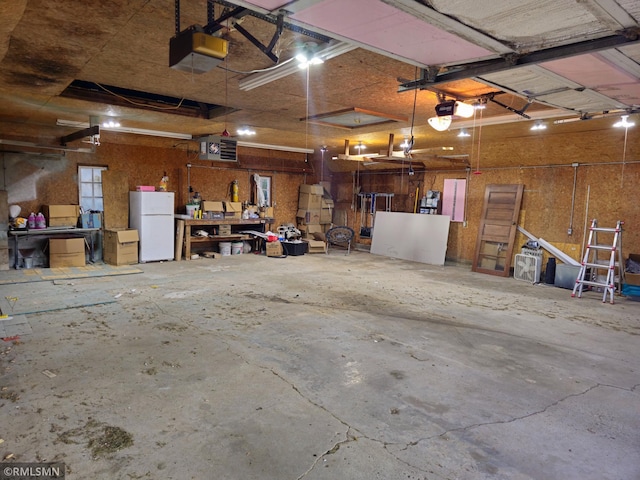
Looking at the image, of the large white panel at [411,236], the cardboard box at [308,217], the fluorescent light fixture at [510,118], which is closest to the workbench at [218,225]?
the cardboard box at [308,217]

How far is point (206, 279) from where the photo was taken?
6.25 meters

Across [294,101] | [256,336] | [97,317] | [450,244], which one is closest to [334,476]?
[256,336]

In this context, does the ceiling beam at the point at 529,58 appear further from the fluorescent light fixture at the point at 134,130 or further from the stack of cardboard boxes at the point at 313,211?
the stack of cardboard boxes at the point at 313,211

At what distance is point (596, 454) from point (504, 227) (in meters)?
6.07

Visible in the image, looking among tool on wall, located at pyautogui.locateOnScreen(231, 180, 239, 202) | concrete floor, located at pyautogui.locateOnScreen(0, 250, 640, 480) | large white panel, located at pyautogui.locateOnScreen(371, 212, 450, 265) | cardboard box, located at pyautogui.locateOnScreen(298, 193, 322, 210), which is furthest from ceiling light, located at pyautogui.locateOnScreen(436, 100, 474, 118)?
cardboard box, located at pyautogui.locateOnScreen(298, 193, 322, 210)

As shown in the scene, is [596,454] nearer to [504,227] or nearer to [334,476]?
[334,476]

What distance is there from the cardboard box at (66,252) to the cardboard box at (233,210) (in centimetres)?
300

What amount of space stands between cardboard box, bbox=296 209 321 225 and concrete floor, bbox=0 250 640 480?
530 cm

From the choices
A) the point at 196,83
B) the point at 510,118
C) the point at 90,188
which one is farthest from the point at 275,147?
the point at 510,118

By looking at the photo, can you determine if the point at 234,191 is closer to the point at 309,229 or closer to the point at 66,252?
the point at 309,229

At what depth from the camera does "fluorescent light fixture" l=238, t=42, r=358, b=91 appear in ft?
8.94

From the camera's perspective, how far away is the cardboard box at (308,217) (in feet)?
34.3

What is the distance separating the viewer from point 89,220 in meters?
7.37

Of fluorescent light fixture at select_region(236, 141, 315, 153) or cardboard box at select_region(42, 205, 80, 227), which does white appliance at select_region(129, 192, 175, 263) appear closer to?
cardboard box at select_region(42, 205, 80, 227)
